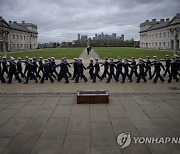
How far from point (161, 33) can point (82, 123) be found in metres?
95.9

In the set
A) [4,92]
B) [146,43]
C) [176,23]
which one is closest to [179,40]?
[176,23]

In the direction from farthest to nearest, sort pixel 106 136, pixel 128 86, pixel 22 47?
pixel 22 47, pixel 128 86, pixel 106 136

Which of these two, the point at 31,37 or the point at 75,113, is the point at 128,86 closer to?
the point at 75,113

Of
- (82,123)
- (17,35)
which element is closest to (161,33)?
(17,35)

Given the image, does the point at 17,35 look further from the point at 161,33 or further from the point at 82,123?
the point at 82,123

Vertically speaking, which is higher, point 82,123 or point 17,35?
point 17,35

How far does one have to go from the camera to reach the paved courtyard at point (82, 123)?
5.61 meters

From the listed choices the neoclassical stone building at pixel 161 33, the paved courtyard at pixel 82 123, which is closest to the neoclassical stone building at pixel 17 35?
the neoclassical stone building at pixel 161 33

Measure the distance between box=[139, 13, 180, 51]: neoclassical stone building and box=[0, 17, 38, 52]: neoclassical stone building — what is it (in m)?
59.2

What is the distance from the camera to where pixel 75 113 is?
825 cm

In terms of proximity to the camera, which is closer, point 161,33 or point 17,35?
point 17,35

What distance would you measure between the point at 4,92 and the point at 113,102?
644 cm

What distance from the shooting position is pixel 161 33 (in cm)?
9456

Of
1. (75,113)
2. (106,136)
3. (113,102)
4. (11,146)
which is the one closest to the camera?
(11,146)
